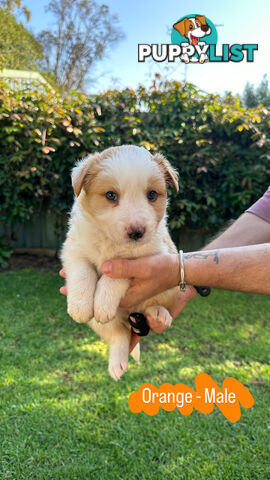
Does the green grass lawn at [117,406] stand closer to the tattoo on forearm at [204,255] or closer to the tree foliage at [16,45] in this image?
the tattoo on forearm at [204,255]

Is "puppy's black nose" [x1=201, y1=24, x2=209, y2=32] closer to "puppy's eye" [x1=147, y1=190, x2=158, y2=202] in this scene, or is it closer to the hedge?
the hedge

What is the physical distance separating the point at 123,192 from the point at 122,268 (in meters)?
0.43

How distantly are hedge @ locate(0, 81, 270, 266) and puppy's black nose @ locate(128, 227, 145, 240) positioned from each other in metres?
4.10

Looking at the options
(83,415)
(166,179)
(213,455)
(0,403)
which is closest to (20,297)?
(0,403)

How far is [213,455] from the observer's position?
2961mm

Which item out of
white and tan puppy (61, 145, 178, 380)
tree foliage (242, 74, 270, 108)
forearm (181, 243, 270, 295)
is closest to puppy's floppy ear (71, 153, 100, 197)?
white and tan puppy (61, 145, 178, 380)

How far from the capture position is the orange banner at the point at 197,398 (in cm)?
345

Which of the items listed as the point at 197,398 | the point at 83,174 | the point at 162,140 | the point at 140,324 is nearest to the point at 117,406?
the point at 197,398

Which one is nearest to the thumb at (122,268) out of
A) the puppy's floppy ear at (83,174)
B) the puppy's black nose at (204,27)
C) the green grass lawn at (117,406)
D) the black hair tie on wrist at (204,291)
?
the puppy's floppy ear at (83,174)

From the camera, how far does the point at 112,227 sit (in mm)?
1663

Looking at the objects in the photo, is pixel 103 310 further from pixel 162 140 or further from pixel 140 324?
pixel 162 140

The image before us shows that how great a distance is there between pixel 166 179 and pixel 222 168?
4.42 meters

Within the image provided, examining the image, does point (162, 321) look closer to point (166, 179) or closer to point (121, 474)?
point (166, 179)

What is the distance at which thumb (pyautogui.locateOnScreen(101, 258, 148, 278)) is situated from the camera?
1.88m
